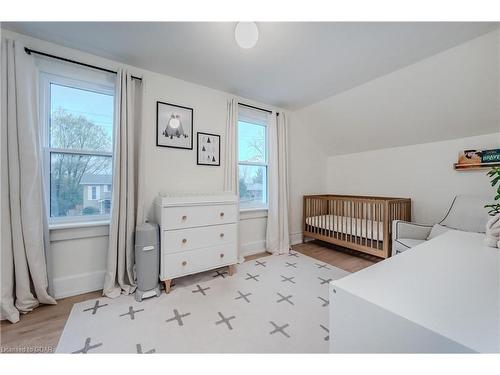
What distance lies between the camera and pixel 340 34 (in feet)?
5.51

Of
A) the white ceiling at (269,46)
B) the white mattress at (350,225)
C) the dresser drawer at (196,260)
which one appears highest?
the white ceiling at (269,46)

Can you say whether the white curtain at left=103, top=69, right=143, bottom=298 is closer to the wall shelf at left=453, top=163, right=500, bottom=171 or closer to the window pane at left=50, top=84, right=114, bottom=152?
the window pane at left=50, top=84, right=114, bottom=152

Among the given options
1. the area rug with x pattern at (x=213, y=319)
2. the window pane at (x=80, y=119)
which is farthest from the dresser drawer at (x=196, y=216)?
the window pane at (x=80, y=119)

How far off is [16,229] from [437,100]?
414 centimetres

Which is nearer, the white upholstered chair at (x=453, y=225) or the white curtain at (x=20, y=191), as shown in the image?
the white curtain at (x=20, y=191)

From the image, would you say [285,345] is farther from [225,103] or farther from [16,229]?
[225,103]

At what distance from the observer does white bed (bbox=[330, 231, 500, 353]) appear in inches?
20.4

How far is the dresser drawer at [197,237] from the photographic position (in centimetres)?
192

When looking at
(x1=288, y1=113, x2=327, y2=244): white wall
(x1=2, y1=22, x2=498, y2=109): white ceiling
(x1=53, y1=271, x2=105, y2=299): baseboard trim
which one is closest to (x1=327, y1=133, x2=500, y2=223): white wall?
(x1=288, y1=113, x2=327, y2=244): white wall

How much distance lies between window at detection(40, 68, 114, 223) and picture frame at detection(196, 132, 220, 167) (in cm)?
91

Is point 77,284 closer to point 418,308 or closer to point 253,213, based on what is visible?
point 253,213

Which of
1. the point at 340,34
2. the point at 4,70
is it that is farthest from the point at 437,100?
the point at 4,70

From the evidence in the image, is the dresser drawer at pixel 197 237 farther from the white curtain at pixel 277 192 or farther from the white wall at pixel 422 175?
the white wall at pixel 422 175

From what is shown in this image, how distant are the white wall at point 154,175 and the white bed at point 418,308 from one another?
6.92 feet
